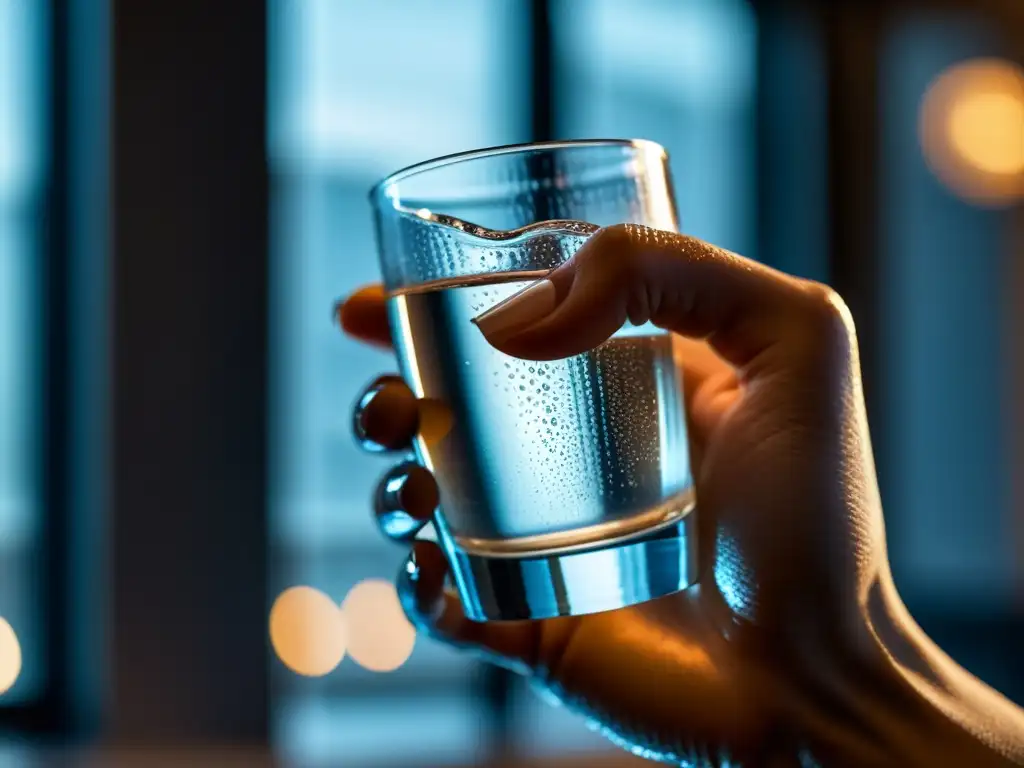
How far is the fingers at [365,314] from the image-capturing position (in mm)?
875

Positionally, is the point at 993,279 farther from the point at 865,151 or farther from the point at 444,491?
the point at 444,491

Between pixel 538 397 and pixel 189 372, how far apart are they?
5.50 ft

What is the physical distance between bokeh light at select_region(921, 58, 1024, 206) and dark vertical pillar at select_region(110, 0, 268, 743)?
8.05 ft

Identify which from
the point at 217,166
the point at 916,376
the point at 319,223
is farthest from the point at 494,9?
the point at 916,376

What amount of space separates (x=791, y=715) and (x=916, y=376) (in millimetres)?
3333

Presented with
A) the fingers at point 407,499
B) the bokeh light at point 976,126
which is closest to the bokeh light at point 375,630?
the bokeh light at point 976,126

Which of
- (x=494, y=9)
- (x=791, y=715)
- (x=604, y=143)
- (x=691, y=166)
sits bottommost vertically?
(x=791, y=715)

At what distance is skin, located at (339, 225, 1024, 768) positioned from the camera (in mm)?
719

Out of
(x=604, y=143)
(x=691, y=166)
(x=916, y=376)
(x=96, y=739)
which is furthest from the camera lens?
(x=916, y=376)

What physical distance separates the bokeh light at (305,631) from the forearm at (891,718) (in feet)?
5.49

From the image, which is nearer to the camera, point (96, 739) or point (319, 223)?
point (96, 739)

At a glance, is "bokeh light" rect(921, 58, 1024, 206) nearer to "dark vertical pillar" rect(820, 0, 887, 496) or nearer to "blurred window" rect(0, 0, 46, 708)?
"dark vertical pillar" rect(820, 0, 887, 496)

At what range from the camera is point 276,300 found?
2.34 meters

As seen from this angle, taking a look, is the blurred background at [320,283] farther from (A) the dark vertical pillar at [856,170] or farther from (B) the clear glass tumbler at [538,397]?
(B) the clear glass tumbler at [538,397]
